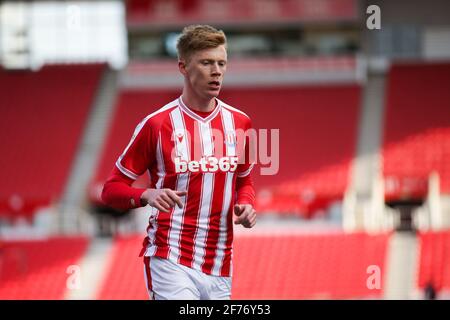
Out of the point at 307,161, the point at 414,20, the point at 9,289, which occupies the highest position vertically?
the point at 414,20

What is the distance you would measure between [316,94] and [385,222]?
4.49 m

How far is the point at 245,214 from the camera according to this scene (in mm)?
3777

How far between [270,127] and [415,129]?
269cm

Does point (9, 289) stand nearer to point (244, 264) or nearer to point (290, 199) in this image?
point (244, 264)

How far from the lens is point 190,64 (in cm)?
385

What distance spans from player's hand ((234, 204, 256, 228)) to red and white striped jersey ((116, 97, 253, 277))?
0.13 metres

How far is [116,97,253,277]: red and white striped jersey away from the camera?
12.8 ft

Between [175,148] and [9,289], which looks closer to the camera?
[175,148]

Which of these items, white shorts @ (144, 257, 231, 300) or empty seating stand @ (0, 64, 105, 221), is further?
empty seating stand @ (0, 64, 105, 221)

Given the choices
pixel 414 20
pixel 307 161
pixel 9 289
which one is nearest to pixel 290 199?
pixel 307 161

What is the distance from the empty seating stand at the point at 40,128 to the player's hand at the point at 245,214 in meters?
13.8

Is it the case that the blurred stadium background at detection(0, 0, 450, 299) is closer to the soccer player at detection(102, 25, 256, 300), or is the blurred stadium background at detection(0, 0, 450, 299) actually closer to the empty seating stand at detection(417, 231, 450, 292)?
the empty seating stand at detection(417, 231, 450, 292)

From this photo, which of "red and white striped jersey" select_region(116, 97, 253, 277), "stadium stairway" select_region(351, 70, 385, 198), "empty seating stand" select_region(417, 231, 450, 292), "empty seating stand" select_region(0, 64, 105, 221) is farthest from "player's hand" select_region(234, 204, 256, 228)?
"empty seating stand" select_region(0, 64, 105, 221)

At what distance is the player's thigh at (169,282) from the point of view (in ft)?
12.6
